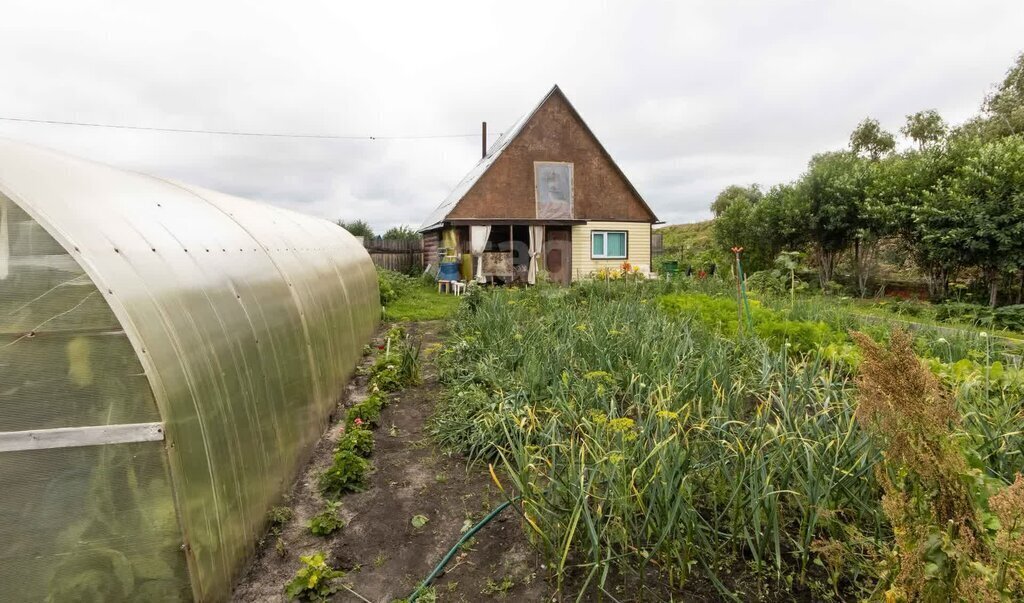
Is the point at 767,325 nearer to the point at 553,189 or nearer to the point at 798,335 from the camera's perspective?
the point at 798,335

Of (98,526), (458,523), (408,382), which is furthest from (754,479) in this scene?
(408,382)

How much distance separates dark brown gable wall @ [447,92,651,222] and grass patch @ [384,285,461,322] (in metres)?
2.73

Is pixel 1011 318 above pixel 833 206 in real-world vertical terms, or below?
below

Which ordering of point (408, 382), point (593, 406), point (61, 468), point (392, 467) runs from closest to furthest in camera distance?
point (61, 468)
point (593, 406)
point (392, 467)
point (408, 382)

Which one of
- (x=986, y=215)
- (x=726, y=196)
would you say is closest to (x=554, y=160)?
(x=986, y=215)

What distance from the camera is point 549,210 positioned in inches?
619

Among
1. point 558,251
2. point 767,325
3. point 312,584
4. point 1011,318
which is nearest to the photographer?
point 312,584

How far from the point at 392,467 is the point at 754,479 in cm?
235

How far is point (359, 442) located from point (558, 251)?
44.0 feet

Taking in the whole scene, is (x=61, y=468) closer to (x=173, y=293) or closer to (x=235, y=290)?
(x=173, y=293)

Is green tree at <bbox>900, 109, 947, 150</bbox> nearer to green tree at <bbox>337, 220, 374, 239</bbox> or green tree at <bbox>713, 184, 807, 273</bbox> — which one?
green tree at <bbox>713, 184, 807, 273</bbox>

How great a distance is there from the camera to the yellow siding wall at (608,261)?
642 inches

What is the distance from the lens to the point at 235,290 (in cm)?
276

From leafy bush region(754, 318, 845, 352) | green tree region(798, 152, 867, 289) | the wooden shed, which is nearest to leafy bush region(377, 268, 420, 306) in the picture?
the wooden shed
